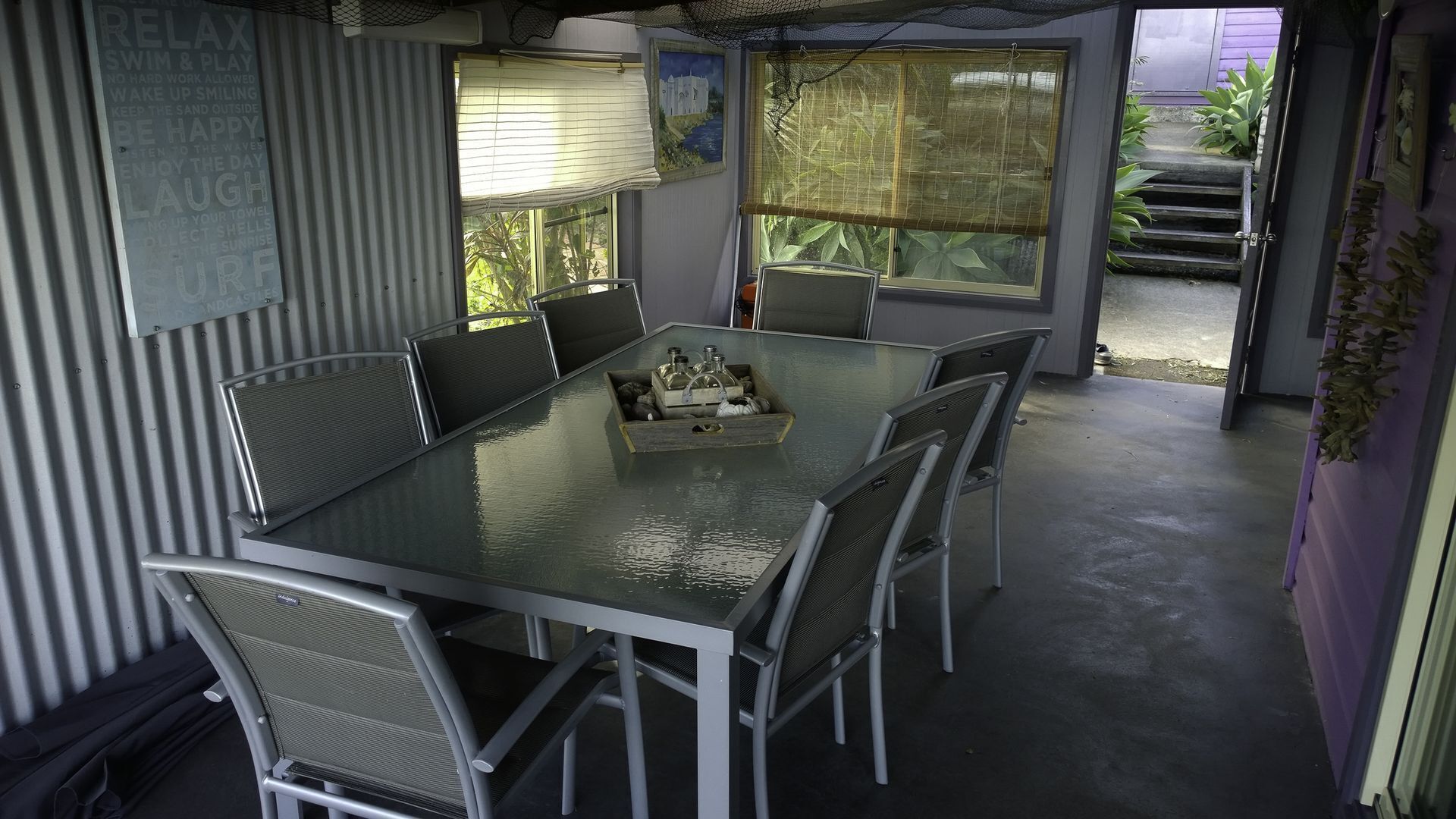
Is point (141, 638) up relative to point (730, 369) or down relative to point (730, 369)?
down

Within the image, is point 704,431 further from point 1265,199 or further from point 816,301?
point 1265,199

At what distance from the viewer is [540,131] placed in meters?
4.39

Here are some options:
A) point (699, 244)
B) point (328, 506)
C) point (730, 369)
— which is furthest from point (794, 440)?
point (699, 244)

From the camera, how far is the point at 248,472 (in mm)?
2561

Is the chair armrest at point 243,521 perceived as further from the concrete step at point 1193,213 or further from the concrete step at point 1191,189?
the concrete step at point 1191,189

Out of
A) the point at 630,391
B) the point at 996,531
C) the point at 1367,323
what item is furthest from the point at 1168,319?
the point at 630,391

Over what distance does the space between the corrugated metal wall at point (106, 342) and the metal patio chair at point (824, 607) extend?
5.21 feet

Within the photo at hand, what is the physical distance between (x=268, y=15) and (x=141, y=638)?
6.12ft

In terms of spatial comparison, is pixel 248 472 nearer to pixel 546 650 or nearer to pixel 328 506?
pixel 328 506

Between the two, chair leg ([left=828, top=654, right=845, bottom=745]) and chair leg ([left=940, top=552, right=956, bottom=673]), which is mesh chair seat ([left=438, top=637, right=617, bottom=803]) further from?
chair leg ([left=940, top=552, right=956, bottom=673])

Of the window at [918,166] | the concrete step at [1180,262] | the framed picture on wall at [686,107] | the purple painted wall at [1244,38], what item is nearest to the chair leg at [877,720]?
the framed picture on wall at [686,107]

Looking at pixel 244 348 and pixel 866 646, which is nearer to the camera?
pixel 866 646

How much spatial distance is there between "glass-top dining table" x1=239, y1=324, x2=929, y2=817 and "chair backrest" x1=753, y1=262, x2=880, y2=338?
4.07 ft

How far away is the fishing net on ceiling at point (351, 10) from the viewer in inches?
104
